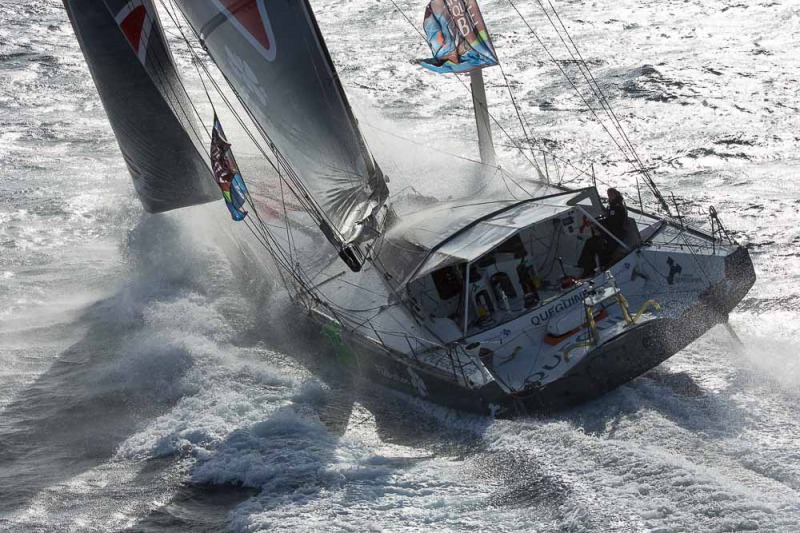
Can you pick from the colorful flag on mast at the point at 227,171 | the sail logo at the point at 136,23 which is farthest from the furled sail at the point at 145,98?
the colorful flag on mast at the point at 227,171

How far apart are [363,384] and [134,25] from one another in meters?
6.05

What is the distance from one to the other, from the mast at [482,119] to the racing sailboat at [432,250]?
0.98 m

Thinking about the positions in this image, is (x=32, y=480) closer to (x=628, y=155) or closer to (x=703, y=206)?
(x=703, y=206)

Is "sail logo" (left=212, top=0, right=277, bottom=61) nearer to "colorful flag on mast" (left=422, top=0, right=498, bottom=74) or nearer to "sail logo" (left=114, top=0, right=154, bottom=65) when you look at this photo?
"sail logo" (left=114, top=0, right=154, bottom=65)

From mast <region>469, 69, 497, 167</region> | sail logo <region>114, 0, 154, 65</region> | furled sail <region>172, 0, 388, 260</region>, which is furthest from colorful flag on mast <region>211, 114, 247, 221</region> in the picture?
mast <region>469, 69, 497, 167</region>

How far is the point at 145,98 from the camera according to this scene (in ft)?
43.1

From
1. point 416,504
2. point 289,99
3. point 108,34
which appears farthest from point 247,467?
point 108,34

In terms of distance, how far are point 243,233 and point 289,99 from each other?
143 inches

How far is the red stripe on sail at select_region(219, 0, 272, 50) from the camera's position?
10750 millimetres

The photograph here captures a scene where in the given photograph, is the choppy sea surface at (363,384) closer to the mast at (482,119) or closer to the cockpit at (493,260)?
the mast at (482,119)

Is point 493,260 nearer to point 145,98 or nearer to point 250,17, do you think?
point 250,17

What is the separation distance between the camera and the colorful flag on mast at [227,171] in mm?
10336

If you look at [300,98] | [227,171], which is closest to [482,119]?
[300,98]

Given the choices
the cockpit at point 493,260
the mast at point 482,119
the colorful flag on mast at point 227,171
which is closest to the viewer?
the cockpit at point 493,260
